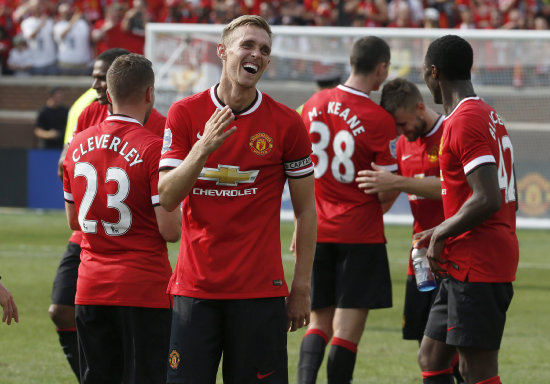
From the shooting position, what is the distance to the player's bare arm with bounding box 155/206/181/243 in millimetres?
4971

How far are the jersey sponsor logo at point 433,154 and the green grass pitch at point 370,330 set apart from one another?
194 centimetres

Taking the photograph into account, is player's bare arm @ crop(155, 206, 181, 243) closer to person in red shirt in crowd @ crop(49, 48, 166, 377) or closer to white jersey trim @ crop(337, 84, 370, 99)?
person in red shirt in crowd @ crop(49, 48, 166, 377)

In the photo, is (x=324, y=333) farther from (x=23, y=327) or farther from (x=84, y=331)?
(x=23, y=327)

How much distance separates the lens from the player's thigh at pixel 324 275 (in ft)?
22.9

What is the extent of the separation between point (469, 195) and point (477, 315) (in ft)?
2.02

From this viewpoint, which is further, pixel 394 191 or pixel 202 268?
pixel 394 191

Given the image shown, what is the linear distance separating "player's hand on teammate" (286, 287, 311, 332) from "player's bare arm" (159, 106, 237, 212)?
29.2 inches

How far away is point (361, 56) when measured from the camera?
6.94 m

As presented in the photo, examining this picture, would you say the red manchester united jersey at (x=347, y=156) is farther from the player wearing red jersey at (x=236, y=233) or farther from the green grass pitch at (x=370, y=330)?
the player wearing red jersey at (x=236, y=233)

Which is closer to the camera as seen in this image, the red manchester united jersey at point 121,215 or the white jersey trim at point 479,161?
the white jersey trim at point 479,161

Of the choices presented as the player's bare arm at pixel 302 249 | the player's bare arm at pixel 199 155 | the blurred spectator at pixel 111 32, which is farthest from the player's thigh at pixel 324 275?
the blurred spectator at pixel 111 32

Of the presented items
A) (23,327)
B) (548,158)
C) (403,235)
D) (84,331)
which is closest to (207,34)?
(403,235)

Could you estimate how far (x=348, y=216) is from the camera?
6867 mm

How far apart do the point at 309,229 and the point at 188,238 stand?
1.87ft
